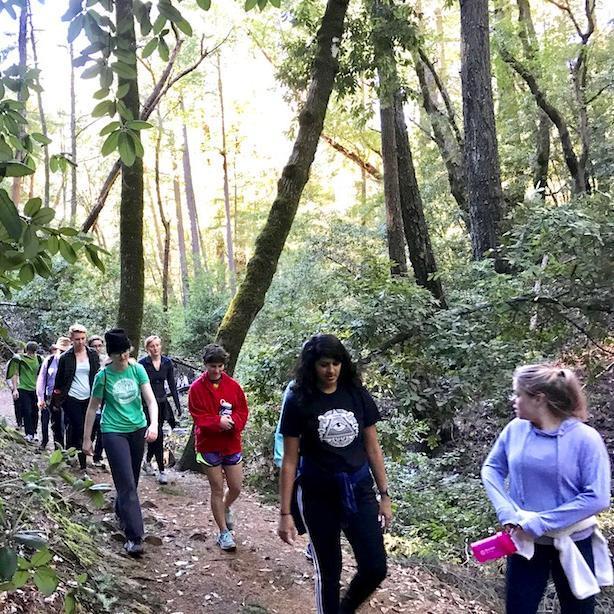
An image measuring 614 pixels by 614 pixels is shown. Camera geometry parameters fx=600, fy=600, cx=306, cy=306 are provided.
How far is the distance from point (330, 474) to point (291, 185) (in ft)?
17.5

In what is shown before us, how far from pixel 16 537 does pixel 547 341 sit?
7.58 meters

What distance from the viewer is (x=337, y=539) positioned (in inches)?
142

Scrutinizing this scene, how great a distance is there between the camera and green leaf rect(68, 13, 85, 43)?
1.50m

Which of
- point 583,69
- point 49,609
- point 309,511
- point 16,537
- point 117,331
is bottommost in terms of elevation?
point 49,609

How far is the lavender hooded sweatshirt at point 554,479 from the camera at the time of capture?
111 inches

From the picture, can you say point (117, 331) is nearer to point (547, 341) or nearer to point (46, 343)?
point (547, 341)

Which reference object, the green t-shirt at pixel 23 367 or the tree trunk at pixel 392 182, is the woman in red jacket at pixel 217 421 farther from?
the tree trunk at pixel 392 182

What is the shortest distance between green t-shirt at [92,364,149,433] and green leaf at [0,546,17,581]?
3.67m

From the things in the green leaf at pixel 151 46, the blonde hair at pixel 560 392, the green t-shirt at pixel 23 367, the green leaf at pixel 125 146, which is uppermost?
the green leaf at pixel 151 46

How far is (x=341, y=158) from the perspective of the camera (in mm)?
27266

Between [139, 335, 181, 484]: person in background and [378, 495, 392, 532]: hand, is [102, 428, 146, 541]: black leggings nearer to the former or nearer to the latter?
[378, 495, 392, 532]: hand

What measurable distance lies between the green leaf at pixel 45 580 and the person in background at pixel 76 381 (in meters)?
6.15

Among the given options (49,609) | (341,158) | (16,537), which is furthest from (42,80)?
(341,158)

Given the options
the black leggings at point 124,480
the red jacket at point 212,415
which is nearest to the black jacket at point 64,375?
the black leggings at point 124,480
